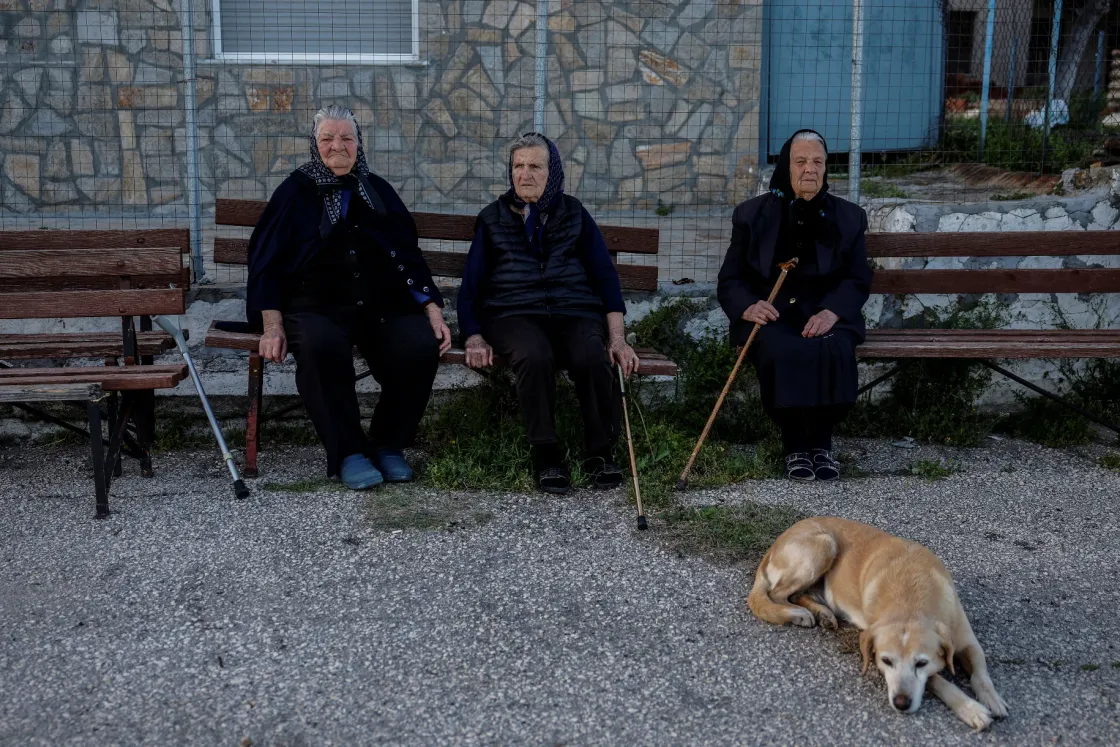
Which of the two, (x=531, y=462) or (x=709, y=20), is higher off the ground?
(x=709, y=20)

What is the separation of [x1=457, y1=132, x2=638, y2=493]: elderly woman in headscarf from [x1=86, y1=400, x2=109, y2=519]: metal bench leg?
4.84ft

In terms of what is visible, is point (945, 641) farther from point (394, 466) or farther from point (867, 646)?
point (394, 466)

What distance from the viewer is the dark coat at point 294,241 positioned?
4887mm

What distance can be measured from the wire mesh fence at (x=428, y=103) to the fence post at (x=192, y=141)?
8.09 feet

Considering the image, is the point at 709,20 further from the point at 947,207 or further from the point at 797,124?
the point at 947,207

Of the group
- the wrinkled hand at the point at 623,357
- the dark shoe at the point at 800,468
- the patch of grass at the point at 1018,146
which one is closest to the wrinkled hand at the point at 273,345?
the wrinkled hand at the point at 623,357

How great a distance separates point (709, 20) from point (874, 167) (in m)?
1.81

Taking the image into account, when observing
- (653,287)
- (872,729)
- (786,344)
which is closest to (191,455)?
(653,287)

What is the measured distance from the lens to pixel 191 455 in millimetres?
5281

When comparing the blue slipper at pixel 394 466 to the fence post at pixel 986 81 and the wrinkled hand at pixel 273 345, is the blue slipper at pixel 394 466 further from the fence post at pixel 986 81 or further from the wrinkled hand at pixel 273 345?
the fence post at pixel 986 81

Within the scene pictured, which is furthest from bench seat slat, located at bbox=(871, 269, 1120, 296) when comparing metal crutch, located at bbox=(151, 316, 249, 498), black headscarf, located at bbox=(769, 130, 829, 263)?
metal crutch, located at bbox=(151, 316, 249, 498)

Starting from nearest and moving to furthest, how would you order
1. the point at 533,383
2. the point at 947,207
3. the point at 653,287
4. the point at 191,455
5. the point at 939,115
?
the point at 533,383
the point at 191,455
the point at 653,287
the point at 947,207
the point at 939,115

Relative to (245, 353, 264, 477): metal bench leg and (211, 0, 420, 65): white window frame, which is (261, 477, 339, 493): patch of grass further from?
(211, 0, 420, 65): white window frame

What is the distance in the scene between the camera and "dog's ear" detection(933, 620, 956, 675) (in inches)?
117
